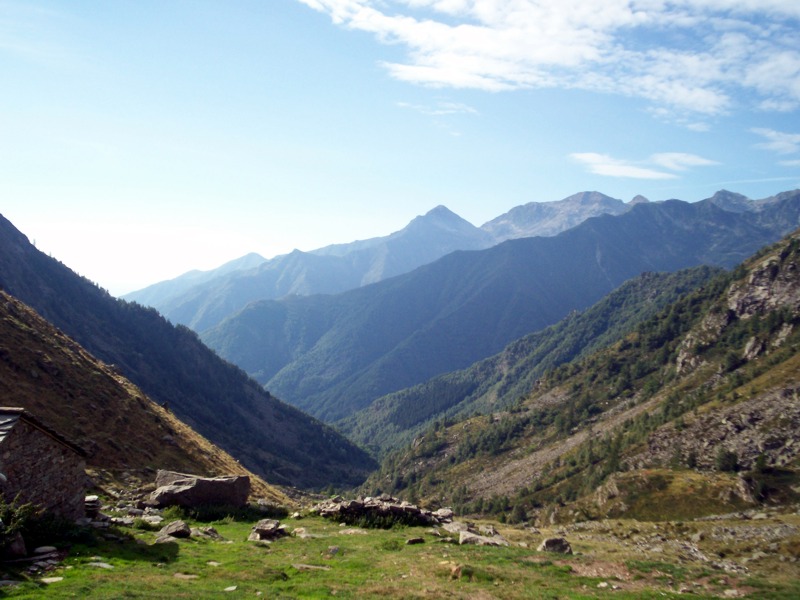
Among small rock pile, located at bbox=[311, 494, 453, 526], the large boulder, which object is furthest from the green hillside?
the large boulder

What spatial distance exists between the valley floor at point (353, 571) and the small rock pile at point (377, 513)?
5.08ft

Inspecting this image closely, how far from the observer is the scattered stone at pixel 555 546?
2909 centimetres

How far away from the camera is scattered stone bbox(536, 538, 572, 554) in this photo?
95.5 feet

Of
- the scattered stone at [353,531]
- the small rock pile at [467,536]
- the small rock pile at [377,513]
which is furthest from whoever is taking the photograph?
the small rock pile at [377,513]

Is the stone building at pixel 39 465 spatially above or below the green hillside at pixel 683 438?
above

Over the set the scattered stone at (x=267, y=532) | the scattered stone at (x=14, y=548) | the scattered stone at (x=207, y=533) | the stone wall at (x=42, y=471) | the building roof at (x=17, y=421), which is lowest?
the scattered stone at (x=267, y=532)

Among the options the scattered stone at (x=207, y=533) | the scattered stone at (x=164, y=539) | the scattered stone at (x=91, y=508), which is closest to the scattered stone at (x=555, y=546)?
the scattered stone at (x=207, y=533)

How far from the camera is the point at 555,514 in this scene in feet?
323

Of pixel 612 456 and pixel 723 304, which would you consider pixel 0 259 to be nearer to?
pixel 612 456

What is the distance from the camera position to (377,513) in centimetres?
3281

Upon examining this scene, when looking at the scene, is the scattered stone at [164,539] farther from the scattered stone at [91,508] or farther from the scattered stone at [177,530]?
the scattered stone at [91,508]

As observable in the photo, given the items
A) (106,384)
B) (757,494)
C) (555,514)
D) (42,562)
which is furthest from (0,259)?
(757,494)

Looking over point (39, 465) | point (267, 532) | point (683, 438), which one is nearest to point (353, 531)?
point (267, 532)

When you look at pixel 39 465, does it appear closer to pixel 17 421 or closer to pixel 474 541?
pixel 17 421
